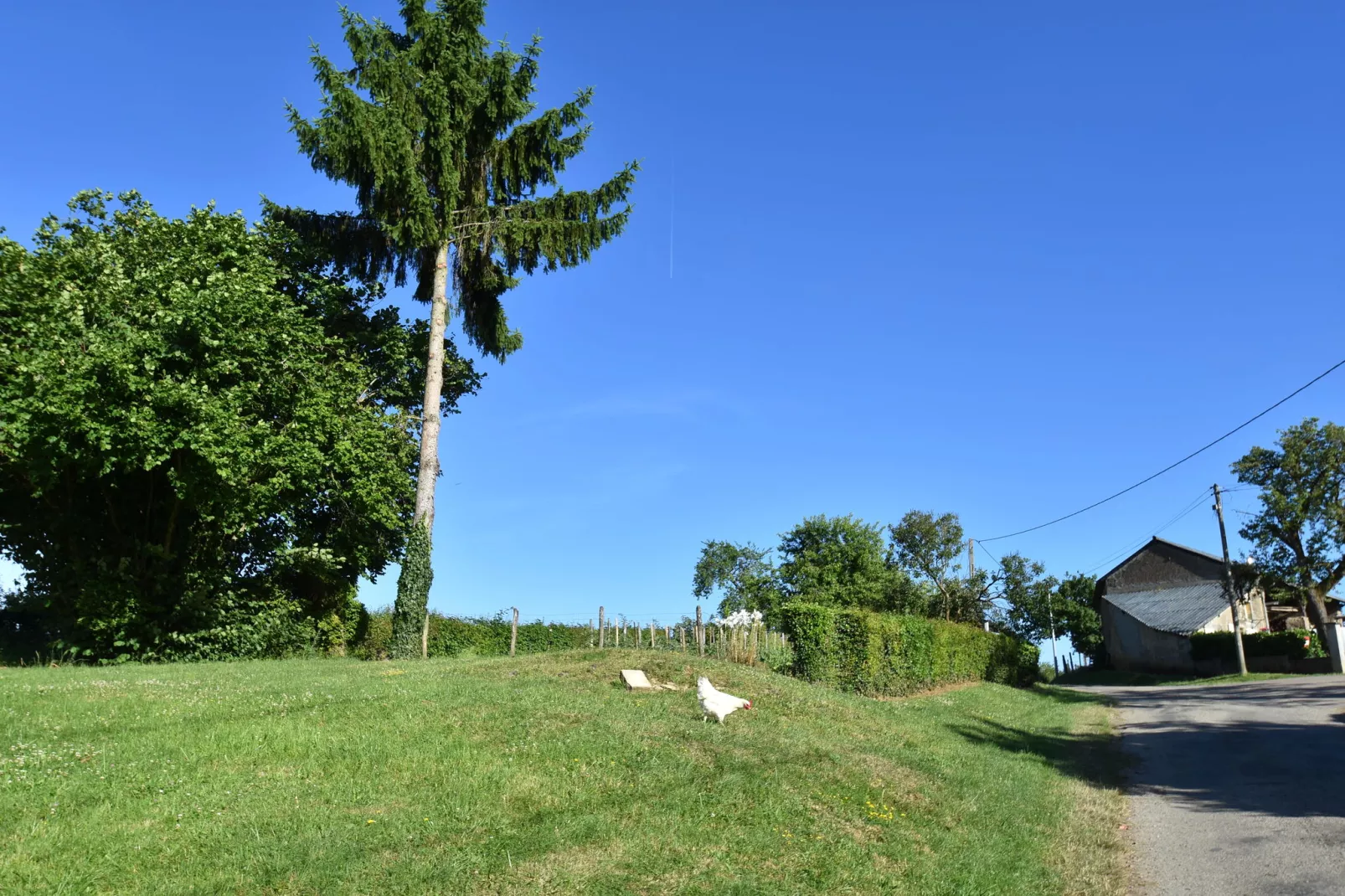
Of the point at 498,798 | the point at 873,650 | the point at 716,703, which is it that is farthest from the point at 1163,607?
the point at 498,798

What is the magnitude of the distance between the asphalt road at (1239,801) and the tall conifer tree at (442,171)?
17.8m

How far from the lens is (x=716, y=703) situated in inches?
444

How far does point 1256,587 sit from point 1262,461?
650 cm

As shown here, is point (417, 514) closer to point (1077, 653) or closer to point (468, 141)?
point (468, 141)

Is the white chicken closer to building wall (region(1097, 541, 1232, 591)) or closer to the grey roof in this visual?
the grey roof

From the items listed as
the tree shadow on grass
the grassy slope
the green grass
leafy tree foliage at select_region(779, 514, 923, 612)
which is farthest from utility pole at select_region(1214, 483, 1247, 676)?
the grassy slope

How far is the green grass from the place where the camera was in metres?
36.2

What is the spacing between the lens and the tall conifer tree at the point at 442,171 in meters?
23.9

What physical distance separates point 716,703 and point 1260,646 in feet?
138

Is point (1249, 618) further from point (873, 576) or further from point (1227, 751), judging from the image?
point (1227, 751)

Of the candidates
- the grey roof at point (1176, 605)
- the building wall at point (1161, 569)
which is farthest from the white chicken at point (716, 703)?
the building wall at point (1161, 569)

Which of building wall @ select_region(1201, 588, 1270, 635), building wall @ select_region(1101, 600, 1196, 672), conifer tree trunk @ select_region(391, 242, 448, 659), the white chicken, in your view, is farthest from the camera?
building wall @ select_region(1201, 588, 1270, 635)

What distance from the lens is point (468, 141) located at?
26172mm

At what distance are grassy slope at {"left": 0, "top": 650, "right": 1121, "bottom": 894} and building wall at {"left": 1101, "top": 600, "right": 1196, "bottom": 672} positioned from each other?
41910 millimetres
